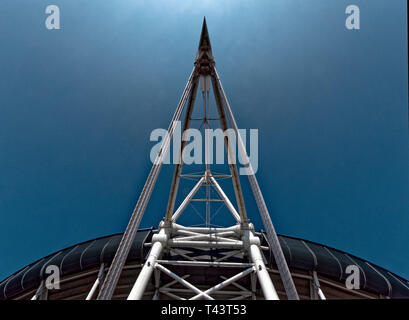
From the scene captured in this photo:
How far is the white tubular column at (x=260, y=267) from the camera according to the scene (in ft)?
33.8

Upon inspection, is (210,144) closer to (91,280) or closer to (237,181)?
(237,181)

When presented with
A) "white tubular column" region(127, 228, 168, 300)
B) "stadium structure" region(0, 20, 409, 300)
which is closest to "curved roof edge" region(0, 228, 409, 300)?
"stadium structure" region(0, 20, 409, 300)

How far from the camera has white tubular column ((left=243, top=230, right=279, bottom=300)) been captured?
1031 cm

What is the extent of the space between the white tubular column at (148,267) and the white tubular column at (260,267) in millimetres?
4922

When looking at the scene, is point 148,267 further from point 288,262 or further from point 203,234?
point 288,262

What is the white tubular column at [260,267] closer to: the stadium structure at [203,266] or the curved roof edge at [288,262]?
the stadium structure at [203,266]

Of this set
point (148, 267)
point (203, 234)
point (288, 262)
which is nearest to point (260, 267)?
point (288, 262)

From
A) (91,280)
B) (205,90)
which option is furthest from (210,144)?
(91,280)

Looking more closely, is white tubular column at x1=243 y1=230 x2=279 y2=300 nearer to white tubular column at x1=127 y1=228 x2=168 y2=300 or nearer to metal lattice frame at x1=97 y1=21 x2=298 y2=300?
metal lattice frame at x1=97 y1=21 x2=298 y2=300

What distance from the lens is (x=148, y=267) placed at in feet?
39.0

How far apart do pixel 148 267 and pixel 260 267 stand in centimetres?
543

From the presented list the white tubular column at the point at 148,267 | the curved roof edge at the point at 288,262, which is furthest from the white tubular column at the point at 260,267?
the white tubular column at the point at 148,267
